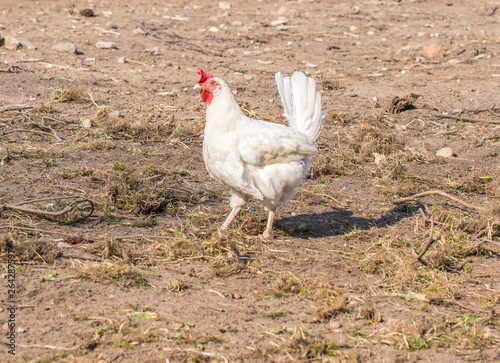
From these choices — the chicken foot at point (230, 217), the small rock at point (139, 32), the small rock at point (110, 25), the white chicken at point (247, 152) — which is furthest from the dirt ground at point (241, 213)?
the small rock at point (110, 25)

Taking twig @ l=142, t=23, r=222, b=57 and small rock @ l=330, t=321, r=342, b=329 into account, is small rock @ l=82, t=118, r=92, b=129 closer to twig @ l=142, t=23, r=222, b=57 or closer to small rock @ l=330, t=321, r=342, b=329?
twig @ l=142, t=23, r=222, b=57

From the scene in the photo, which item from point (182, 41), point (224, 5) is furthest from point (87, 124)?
point (224, 5)

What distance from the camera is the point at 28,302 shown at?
3.26m

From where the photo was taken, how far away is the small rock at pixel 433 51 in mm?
10570

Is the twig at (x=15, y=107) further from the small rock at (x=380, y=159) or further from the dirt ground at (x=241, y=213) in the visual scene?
the small rock at (x=380, y=159)

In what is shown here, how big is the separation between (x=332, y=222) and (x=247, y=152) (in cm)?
125

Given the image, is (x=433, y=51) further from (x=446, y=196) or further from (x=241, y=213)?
(x=241, y=213)

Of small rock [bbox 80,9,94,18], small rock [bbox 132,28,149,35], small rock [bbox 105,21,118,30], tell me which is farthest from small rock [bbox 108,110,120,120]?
small rock [bbox 80,9,94,18]

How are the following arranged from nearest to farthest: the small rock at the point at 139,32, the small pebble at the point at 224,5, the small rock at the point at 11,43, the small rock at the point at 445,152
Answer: the small rock at the point at 445,152 → the small rock at the point at 11,43 → the small rock at the point at 139,32 → the small pebble at the point at 224,5

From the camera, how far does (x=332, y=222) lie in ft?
16.6

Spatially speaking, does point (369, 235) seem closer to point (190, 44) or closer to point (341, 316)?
point (341, 316)

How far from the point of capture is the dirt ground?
Answer: 122 inches

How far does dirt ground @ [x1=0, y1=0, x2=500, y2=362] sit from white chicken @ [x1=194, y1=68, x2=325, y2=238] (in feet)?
1.34

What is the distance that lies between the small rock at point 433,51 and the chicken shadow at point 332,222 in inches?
247
